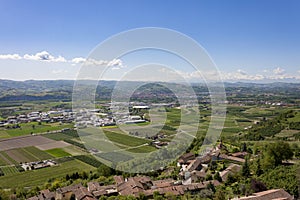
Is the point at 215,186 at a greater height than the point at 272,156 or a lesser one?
lesser

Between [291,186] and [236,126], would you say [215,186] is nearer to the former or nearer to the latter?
[291,186]

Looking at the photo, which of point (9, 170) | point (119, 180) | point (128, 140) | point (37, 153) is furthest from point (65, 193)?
point (37, 153)

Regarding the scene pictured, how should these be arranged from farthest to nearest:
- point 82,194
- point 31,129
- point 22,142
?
point 31,129 → point 22,142 → point 82,194

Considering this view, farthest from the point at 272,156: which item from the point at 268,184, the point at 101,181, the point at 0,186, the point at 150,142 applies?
the point at 0,186

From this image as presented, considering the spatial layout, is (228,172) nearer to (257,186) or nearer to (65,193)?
(257,186)

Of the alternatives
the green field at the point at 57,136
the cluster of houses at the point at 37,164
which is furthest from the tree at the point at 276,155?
the green field at the point at 57,136

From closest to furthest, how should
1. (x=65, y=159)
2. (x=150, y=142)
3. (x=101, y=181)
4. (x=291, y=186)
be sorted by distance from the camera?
(x=291, y=186) < (x=101, y=181) < (x=65, y=159) < (x=150, y=142)
